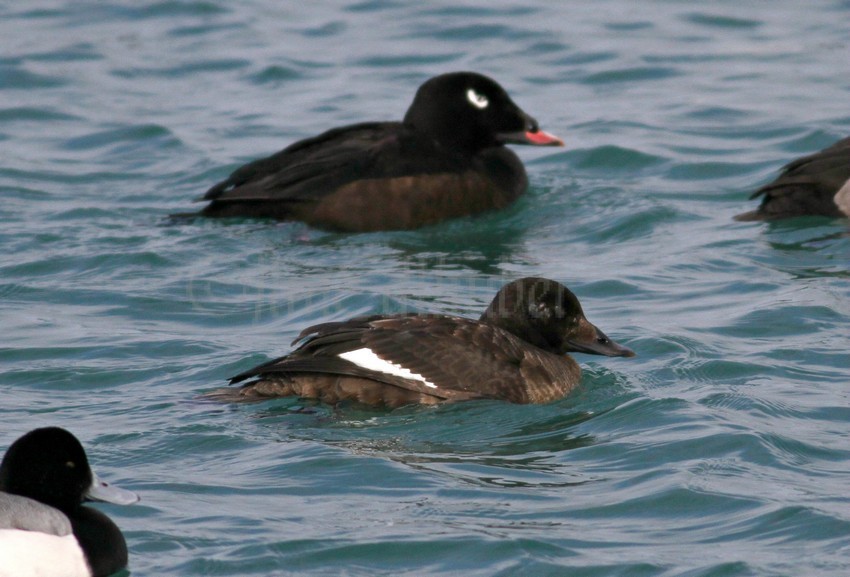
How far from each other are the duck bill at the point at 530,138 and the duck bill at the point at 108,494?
5345mm

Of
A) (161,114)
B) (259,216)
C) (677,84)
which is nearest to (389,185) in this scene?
(259,216)

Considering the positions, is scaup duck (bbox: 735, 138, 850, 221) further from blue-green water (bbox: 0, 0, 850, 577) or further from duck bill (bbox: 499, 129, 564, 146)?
duck bill (bbox: 499, 129, 564, 146)

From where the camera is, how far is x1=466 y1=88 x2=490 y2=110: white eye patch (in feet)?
33.0

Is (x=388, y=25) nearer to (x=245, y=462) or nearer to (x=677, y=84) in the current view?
(x=677, y=84)

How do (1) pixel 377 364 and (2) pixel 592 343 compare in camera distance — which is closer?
(1) pixel 377 364

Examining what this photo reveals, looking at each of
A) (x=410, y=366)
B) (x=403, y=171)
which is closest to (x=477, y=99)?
(x=403, y=171)

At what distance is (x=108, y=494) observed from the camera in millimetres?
5293

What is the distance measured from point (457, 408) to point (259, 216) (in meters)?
3.35

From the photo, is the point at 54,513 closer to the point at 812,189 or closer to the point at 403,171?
the point at 403,171

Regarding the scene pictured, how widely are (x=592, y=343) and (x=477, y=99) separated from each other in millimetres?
3373

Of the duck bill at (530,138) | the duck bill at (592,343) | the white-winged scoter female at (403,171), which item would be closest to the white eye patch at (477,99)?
the white-winged scoter female at (403,171)

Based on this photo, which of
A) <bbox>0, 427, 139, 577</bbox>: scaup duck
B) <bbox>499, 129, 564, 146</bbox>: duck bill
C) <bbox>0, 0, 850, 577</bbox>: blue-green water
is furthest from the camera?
<bbox>499, 129, 564, 146</bbox>: duck bill

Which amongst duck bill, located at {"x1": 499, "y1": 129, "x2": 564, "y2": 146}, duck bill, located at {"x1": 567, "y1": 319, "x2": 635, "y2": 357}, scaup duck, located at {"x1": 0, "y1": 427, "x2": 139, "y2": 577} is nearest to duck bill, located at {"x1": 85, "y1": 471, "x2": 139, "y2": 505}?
scaup duck, located at {"x1": 0, "y1": 427, "x2": 139, "y2": 577}

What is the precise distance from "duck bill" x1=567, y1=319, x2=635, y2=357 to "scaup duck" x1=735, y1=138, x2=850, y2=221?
265 cm
